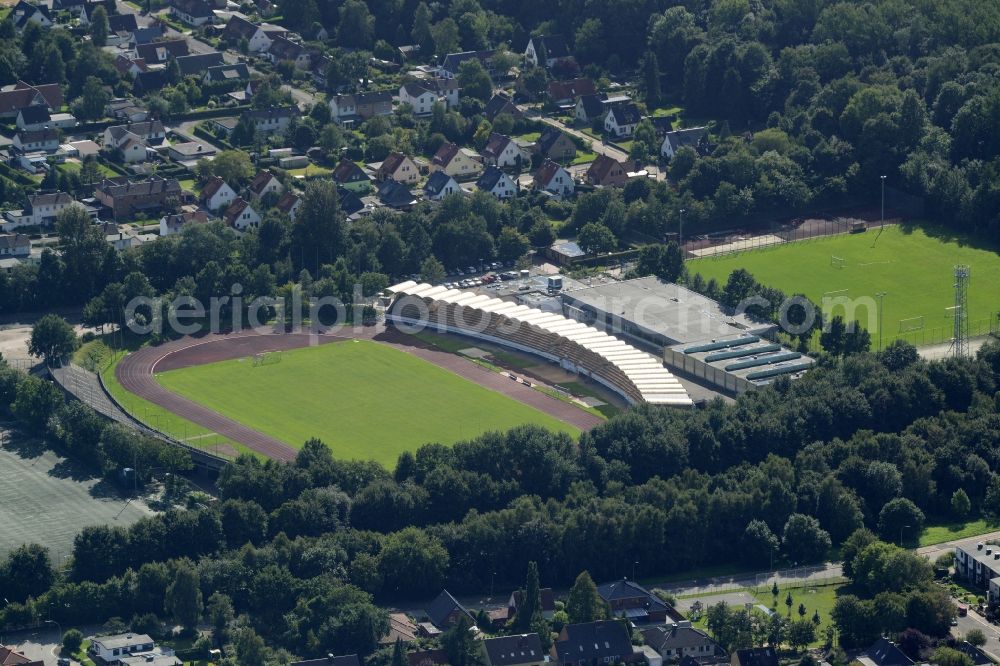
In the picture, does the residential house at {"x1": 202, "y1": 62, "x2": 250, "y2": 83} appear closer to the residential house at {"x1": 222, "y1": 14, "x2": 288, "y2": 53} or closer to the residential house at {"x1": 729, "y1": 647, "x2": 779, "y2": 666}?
the residential house at {"x1": 222, "y1": 14, "x2": 288, "y2": 53}

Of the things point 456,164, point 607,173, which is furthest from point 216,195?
point 607,173

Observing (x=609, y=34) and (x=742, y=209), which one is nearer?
(x=742, y=209)

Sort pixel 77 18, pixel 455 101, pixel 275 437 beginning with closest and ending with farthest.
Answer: pixel 275 437
pixel 455 101
pixel 77 18

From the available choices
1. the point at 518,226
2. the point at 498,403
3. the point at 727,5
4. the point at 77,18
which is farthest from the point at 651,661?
the point at 77,18

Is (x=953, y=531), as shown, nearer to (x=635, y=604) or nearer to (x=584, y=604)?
(x=635, y=604)

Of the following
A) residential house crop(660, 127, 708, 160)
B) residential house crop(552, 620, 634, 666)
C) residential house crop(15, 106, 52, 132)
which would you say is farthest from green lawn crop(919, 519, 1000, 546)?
residential house crop(15, 106, 52, 132)

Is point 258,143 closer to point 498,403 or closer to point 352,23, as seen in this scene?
point 352,23
